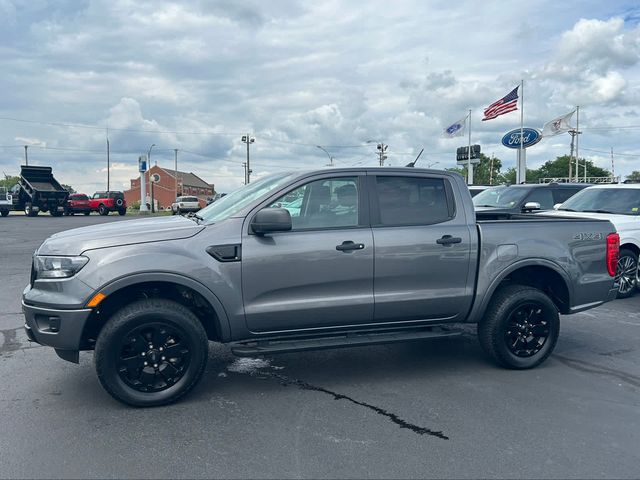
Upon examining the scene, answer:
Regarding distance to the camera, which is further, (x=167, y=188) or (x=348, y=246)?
(x=167, y=188)

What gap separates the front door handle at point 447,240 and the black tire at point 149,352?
2169mm

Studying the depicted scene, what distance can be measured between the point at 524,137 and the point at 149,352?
100ft

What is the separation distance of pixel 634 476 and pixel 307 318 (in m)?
2.45

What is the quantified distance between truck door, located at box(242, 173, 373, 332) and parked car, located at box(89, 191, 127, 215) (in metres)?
38.8

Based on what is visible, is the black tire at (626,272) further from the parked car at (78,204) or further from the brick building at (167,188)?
the brick building at (167,188)

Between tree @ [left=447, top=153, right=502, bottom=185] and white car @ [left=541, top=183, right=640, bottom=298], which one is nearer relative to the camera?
white car @ [left=541, top=183, right=640, bottom=298]

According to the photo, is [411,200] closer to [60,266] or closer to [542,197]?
[60,266]

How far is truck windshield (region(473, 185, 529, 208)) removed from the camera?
11.8m

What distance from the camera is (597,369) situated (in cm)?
517

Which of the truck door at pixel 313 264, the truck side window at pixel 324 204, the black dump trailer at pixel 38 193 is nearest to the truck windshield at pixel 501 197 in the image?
the truck side window at pixel 324 204

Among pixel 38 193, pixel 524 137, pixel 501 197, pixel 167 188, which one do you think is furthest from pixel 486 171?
pixel 501 197

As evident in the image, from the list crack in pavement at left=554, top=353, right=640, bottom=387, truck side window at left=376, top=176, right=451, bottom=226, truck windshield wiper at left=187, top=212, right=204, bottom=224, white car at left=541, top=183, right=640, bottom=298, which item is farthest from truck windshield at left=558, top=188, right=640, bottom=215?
truck windshield wiper at left=187, top=212, right=204, bottom=224

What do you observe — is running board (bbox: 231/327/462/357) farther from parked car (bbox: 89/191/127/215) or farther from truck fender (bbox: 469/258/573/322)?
parked car (bbox: 89/191/127/215)

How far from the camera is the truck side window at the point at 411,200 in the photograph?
4801mm
